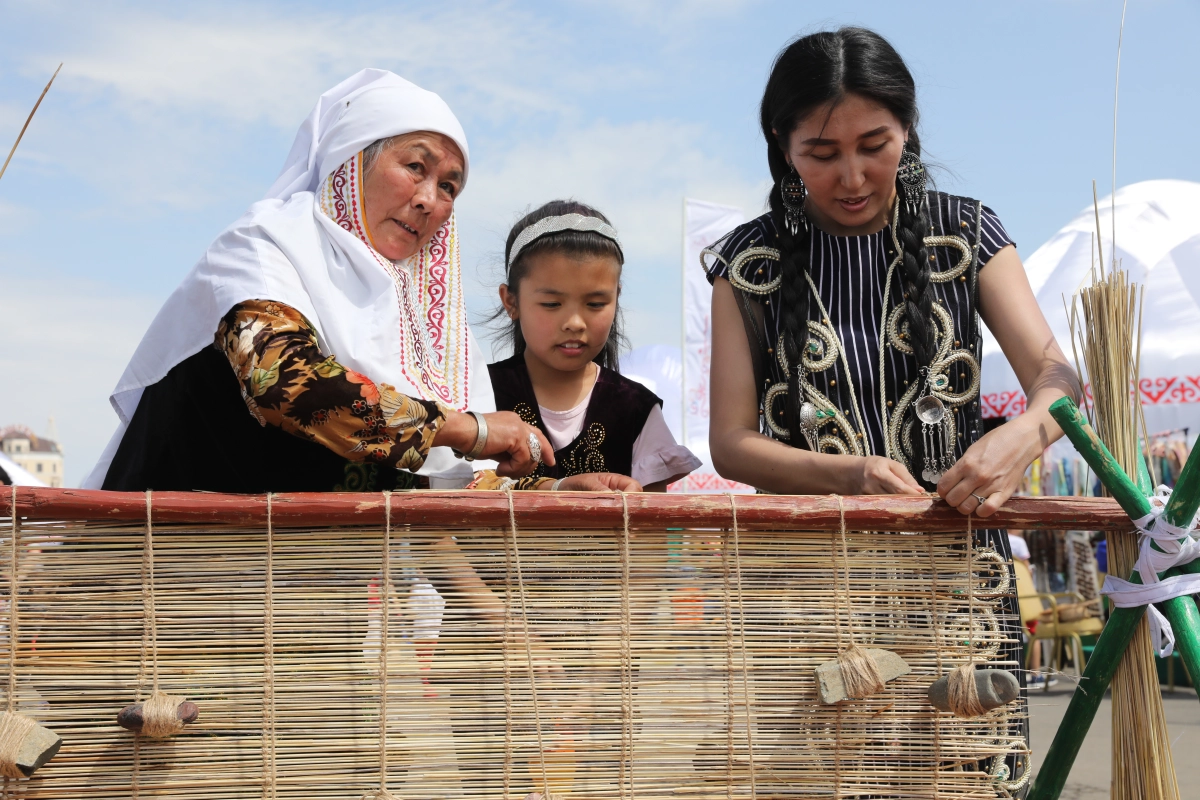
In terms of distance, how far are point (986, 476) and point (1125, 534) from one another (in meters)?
0.34

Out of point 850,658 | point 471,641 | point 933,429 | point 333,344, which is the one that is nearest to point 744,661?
point 850,658

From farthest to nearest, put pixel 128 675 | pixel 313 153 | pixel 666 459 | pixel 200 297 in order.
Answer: pixel 666 459
pixel 313 153
pixel 200 297
pixel 128 675

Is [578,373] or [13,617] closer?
[13,617]

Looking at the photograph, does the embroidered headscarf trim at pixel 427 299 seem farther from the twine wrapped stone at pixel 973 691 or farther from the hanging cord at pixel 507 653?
the twine wrapped stone at pixel 973 691

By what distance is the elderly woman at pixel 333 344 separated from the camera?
6.29 ft

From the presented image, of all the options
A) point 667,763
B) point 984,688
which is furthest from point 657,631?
point 984,688

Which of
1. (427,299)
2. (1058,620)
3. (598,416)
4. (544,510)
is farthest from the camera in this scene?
(1058,620)

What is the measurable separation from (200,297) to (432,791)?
3.42 ft

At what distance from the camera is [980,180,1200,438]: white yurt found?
719 cm

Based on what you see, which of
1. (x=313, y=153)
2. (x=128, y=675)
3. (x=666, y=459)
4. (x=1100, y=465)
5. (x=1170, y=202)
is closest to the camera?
(x=128, y=675)

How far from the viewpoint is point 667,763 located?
1728mm

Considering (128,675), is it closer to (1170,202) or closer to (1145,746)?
(1145,746)

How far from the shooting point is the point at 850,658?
174 cm

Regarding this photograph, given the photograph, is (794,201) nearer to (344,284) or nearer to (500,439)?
(500,439)
